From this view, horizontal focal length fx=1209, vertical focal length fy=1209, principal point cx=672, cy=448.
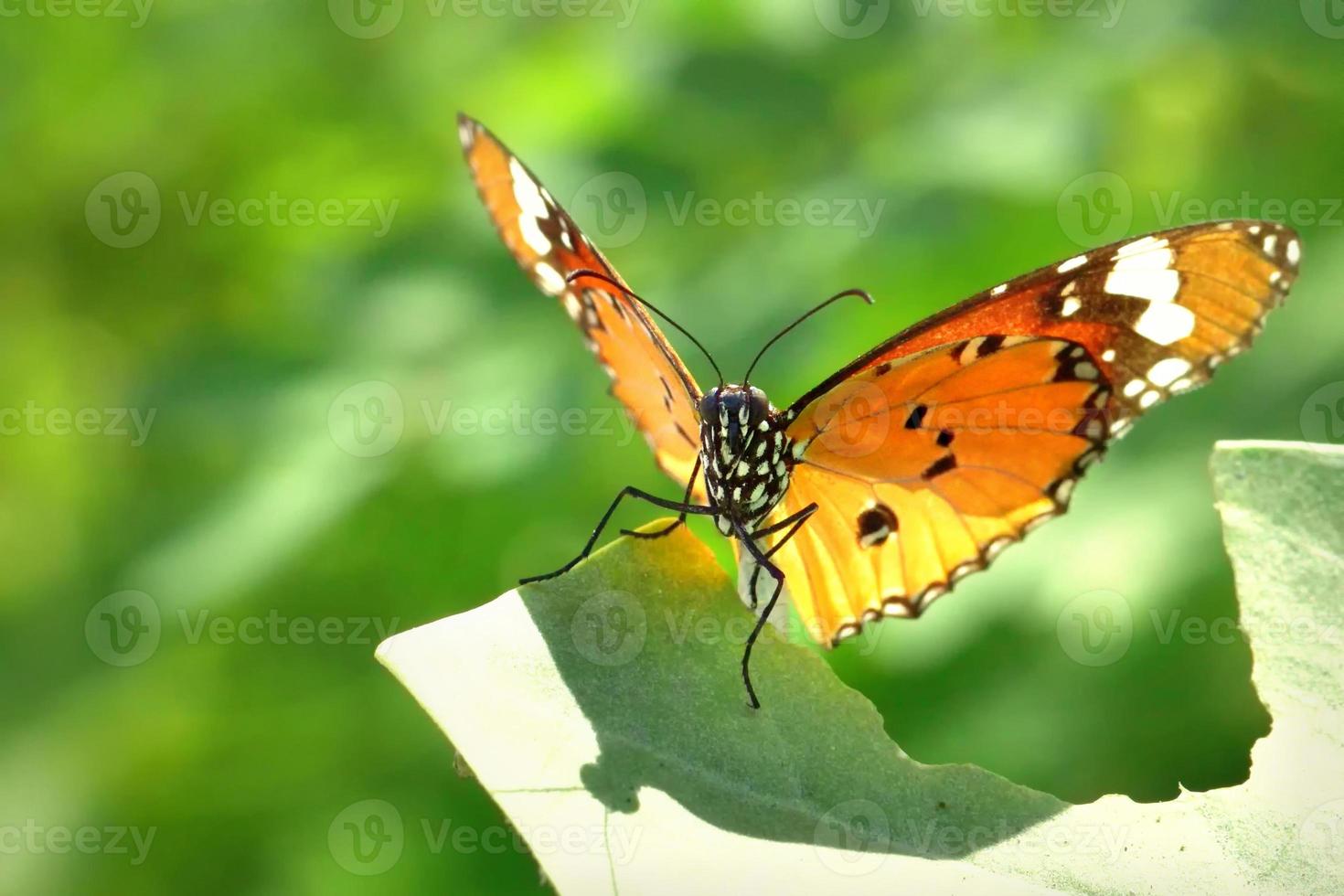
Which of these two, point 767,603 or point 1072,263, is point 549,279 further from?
point 1072,263

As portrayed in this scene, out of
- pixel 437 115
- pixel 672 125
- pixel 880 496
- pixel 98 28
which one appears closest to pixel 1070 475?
pixel 880 496

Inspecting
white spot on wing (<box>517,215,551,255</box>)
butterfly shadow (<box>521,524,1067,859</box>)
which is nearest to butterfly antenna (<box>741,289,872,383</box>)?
white spot on wing (<box>517,215,551,255</box>)

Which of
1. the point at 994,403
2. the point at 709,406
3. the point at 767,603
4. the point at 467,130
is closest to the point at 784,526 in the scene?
the point at 767,603

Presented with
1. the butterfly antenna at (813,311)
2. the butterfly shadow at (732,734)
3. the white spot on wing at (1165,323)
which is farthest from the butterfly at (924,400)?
the butterfly shadow at (732,734)

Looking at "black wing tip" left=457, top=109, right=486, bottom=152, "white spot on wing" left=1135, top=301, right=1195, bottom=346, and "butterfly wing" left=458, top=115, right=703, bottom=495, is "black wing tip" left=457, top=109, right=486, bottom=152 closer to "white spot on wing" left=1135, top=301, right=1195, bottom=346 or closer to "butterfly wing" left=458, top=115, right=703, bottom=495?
"butterfly wing" left=458, top=115, right=703, bottom=495

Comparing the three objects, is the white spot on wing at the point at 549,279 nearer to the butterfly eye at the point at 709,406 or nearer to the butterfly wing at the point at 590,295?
the butterfly wing at the point at 590,295

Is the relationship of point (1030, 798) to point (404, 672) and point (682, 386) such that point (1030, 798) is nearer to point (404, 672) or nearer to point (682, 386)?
point (404, 672)
